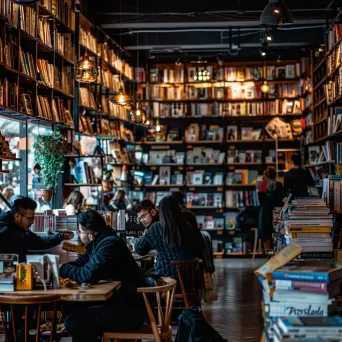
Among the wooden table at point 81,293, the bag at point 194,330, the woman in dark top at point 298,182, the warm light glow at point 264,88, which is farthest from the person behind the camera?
the warm light glow at point 264,88

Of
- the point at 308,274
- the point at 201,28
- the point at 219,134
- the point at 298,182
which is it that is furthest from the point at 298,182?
the point at 308,274

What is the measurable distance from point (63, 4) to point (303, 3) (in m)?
4.63

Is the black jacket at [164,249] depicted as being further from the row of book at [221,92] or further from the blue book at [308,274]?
the row of book at [221,92]

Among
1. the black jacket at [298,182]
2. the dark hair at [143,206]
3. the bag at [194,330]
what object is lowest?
the bag at [194,330]

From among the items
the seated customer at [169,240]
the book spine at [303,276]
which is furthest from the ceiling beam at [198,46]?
the book spine at [303,276]

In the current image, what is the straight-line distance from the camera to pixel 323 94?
13.8 metres

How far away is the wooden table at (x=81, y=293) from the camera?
16.5 ft

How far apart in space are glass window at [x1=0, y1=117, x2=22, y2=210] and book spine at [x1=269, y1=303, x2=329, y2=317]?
5852 millimetres

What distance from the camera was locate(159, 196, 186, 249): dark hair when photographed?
7.84m

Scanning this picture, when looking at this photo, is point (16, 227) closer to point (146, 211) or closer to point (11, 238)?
point (11, 238)

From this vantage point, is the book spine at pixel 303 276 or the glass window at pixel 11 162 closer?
the book spine at pixel 303 276

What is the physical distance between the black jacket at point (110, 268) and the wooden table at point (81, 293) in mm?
115

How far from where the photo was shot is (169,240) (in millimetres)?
7844

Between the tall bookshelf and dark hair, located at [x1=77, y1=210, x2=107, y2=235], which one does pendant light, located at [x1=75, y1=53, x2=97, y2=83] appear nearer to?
dark hair, located at [x1=77, y1=210, x2=107, y2=235]
